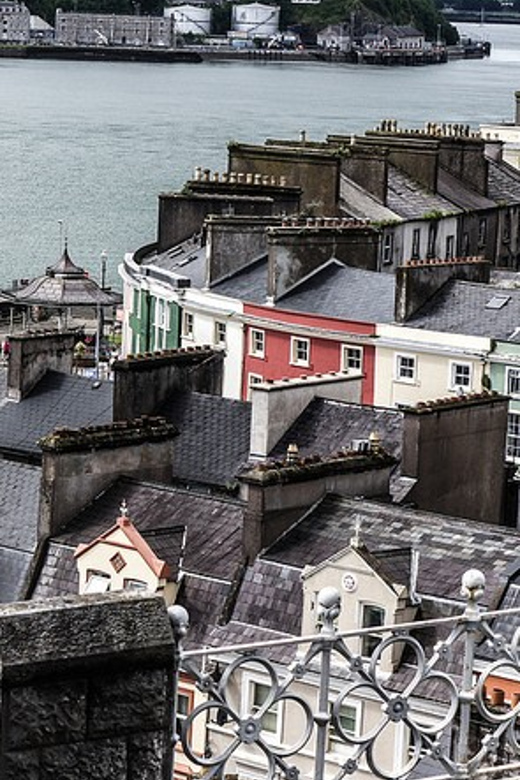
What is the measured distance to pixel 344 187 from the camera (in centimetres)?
4134

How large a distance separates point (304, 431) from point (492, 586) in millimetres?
7465

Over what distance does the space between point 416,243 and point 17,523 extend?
2452 centimetres

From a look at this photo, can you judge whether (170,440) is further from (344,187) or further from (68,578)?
(344,187)

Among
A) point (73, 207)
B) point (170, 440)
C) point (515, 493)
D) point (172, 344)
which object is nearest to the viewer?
point (170, 440)

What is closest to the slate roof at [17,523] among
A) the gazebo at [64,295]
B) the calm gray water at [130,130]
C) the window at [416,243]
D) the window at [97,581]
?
the window at [97,581]

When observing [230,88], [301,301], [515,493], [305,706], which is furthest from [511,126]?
[230,88]

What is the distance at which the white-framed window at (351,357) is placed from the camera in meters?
32.7

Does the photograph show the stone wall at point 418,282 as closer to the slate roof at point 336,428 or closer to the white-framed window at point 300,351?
the white-framed window at point 300,351

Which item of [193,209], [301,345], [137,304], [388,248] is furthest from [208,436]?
[388,248]

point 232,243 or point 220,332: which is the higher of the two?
point 232,243

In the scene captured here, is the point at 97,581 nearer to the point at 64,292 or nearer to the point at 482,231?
the point at 64,292

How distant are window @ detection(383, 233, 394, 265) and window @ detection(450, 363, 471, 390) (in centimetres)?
858

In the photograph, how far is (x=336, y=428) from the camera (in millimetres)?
22141

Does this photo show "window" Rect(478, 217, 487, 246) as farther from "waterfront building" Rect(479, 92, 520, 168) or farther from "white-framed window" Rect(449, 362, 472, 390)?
"white-framed window" Rect(449, 362, 472, 390)
